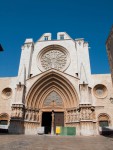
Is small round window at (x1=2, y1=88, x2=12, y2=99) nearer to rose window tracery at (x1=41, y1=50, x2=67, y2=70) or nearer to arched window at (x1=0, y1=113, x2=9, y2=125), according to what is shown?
arched window at (x1=0, y1=113, x2=9, y2=125)

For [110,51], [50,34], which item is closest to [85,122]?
[110,51]

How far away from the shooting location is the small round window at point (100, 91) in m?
18.3

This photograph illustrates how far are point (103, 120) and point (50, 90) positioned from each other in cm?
725

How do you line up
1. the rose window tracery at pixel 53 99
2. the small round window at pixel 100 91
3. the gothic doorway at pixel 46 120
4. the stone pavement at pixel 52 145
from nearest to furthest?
the stone pavement at pixel 52 145, the small round window at pixel 100 91, the rose window tracery at pixel 53 99, the gothic doorway at pixel 46 120

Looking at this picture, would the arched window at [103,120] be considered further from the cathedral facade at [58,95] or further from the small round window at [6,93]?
the small round window at [6,93]

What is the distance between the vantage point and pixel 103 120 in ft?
56.1

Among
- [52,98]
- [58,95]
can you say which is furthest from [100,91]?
[52,98]

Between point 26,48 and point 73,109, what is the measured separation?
38.0ft

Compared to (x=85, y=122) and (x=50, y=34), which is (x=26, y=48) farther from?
(x=85, y=122)

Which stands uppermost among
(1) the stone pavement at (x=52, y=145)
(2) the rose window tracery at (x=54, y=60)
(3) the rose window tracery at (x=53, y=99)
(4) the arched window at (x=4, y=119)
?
(2) the rose window tracery at (x=54, y=60)

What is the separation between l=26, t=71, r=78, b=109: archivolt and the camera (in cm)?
1788

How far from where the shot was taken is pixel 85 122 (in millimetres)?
15352

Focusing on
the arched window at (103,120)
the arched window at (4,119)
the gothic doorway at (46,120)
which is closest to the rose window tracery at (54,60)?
the gothic doorway at (46,120)

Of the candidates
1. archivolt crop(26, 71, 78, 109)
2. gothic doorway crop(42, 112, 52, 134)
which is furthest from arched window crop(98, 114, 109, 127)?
gothic doorway crop(42, 112, 52, 134)
